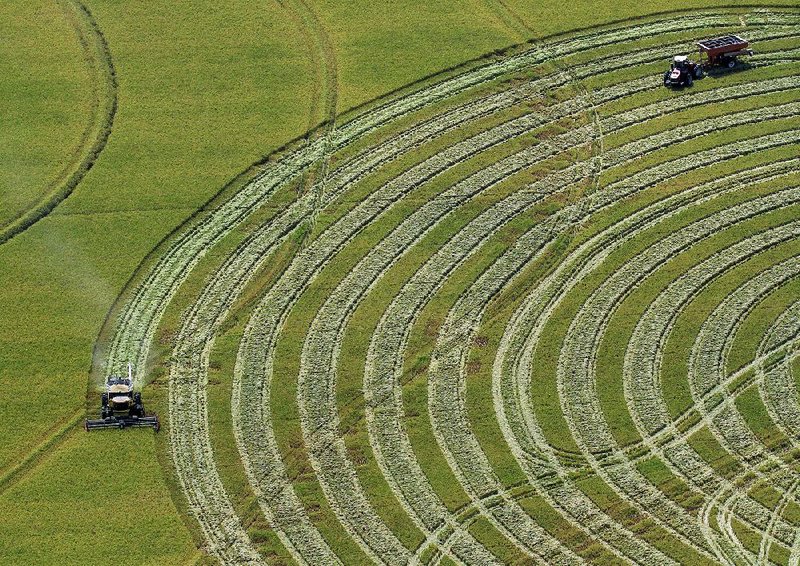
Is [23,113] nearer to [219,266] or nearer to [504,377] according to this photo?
[219,266]

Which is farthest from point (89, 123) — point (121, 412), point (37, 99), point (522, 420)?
point (522, 420)

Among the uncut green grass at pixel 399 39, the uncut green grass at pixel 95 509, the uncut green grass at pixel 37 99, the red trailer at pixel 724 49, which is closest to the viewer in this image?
the uncut green grass at pixel 95 509

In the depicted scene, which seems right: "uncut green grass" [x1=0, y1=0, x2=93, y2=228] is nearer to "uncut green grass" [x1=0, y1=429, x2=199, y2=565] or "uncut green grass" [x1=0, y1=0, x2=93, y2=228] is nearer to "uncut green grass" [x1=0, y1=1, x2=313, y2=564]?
"uncut green grass" [x1=0, y1=1, x2=313, y2=564]

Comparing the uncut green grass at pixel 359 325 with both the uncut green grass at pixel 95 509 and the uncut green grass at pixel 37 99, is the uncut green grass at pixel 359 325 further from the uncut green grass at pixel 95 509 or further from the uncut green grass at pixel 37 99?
the uncut green grass at pixel 37 99

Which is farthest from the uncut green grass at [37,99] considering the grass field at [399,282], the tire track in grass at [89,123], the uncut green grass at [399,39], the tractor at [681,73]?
the tractor at [681,73]

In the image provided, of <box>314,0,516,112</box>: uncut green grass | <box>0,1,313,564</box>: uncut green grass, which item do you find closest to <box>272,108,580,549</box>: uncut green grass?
<box>0,1,313,564</box>: uncut green grass

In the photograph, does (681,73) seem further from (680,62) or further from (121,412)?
(121,412)

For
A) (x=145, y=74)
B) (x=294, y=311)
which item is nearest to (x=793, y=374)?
(x=294, y=311)
